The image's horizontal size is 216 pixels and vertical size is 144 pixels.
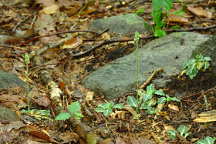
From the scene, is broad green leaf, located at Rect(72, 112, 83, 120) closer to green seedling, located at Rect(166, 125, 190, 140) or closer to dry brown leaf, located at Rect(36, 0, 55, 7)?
green seedling, located at Rect(166, 125, 190, 140)

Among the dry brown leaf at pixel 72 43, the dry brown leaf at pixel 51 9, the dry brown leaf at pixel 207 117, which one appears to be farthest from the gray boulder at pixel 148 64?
the dry brown leaf at pixel 51 9

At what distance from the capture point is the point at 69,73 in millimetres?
3689

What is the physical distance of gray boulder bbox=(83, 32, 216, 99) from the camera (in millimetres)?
3254

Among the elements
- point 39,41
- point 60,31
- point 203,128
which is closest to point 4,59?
point 39,41

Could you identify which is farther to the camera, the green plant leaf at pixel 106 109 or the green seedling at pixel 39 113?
the green plant leaf at pixel 106 109

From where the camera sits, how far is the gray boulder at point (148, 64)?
3254 mm

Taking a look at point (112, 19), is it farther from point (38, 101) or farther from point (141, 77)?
point (38, 101)

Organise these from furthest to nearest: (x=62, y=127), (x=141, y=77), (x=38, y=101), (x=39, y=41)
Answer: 1. (x=39, y=41)
2. (x=141, y=77)
3. (x=38, y=101)
4. (x=62, y=127)

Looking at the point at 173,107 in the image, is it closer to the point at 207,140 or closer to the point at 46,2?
the point at 207,140

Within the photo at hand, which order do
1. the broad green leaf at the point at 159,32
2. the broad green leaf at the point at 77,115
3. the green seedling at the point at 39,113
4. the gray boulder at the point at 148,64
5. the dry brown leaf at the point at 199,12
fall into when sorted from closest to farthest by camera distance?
1. the broad green leaf at the point at 77,115
2. the green seedling at the point at 39,113
3. the gray boulder at the point at 148,64
4. the broad green leaf at the point at 159,32
5. the dry brown leaf at the point at 199,12

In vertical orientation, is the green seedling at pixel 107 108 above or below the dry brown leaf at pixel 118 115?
above

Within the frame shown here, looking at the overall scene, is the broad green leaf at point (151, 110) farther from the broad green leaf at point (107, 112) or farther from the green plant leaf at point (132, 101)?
the broad green leaf at point (107, 112)

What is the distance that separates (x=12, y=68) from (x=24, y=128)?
1503mm

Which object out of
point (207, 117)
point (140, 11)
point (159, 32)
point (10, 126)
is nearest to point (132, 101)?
point (207, 117)
